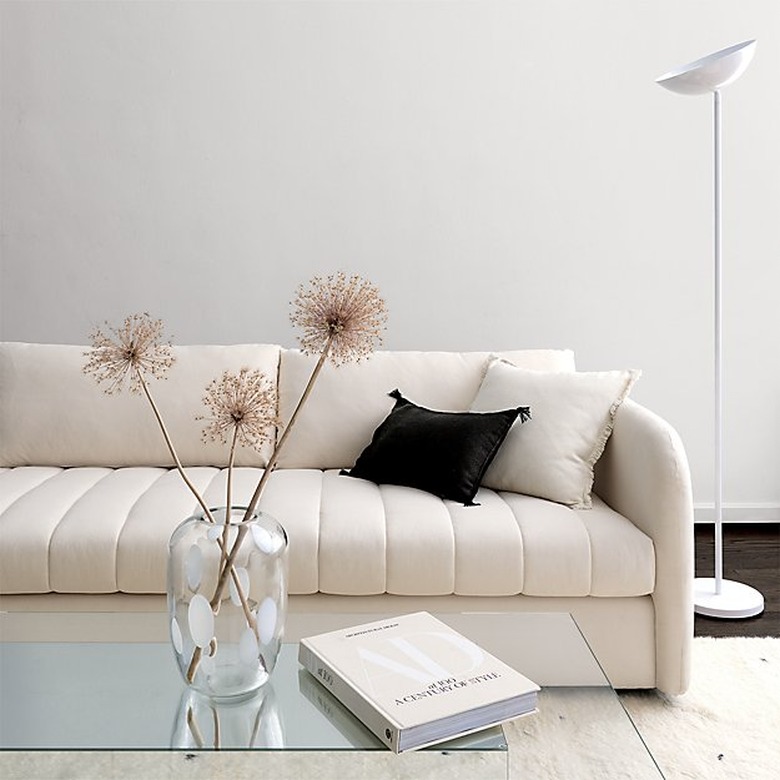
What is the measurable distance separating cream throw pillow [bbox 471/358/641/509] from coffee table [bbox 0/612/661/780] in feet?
2.50

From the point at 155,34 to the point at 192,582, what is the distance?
9.27 feet

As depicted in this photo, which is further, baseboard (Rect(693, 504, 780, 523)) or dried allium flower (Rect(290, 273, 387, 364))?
baseboard (Rect(693, 504, 780, 523))

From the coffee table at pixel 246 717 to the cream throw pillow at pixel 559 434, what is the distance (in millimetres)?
762

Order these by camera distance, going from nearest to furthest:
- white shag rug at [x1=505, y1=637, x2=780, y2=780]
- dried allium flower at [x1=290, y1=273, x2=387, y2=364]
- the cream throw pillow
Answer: dried allium flower at [x1=290, y1=273, x2=387, y2=364]
white shag rug at [x1=505, y1=637, x2=780, y2=780]
the cream throw pillow

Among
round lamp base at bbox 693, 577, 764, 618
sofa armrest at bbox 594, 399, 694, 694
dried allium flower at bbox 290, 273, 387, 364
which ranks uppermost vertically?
dried allium flower at bbox 290, 273, 387, 364

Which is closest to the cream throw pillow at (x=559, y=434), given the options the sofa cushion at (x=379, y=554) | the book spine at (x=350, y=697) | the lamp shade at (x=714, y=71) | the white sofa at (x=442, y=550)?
the white sofa at (x=442, y=550)

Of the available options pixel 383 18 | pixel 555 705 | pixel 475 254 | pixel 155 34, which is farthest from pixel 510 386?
pixel 155 34

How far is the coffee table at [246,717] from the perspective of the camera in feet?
4.96

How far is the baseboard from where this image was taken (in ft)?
13.4

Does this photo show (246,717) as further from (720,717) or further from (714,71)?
(714,71)

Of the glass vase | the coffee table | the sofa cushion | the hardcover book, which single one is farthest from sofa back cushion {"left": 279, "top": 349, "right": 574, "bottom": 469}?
the glass vase

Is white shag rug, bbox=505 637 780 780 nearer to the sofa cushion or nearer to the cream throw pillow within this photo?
the sofa cushion

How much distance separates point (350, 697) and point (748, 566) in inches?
98.3

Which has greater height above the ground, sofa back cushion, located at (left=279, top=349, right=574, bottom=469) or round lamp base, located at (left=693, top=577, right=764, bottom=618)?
sofa back cushion, located at (left=279, top=349, right=574, bottom=469)
